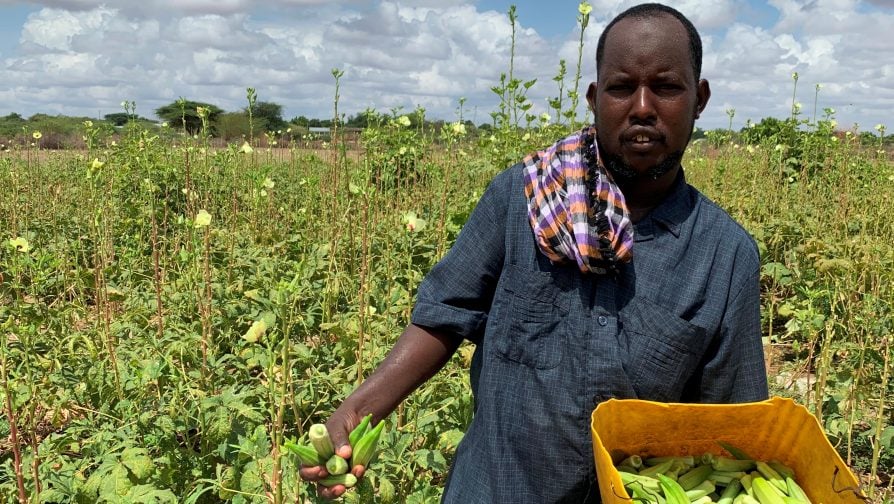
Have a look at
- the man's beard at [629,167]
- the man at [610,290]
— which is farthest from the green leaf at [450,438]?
the man's beard at [629,167]

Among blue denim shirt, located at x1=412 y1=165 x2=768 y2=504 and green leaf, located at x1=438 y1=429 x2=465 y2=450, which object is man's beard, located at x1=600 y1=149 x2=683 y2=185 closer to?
blue denim shirt, located at x1=412 y1=165 x2=768 y2=504

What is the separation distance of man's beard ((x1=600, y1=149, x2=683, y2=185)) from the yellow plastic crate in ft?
1.31

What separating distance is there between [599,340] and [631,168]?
0.31 metres

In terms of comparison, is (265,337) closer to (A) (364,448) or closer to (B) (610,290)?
(A) (364,448)

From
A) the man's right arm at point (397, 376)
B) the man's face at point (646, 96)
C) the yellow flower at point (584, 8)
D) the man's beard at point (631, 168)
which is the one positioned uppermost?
the yellow flower at point (584, 8)

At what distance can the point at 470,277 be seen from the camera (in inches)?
53.6

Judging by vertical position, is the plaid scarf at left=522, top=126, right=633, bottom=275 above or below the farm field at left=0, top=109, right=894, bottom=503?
above

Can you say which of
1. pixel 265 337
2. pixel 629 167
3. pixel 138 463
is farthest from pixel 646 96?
pixel 138 463

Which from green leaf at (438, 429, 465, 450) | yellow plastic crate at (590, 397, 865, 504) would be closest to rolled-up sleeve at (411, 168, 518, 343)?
yellow plastic crate at (590, 397, 865, 504)

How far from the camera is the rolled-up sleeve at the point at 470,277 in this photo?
1.36 metres

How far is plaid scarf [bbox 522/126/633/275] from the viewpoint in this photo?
1.19 m

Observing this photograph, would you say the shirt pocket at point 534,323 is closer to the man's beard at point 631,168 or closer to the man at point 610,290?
the man at point 610,290

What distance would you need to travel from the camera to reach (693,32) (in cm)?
126

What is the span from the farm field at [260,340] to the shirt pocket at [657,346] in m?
0.62
